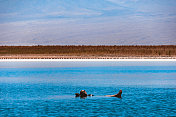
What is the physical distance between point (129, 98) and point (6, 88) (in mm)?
8694

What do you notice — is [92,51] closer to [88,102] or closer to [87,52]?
[87,52]

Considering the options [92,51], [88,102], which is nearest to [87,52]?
[92,51]

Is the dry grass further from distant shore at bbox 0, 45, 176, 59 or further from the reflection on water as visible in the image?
the reflection on water

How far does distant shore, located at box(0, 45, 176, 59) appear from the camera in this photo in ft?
276

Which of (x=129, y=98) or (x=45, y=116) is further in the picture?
(x=129, y=98)

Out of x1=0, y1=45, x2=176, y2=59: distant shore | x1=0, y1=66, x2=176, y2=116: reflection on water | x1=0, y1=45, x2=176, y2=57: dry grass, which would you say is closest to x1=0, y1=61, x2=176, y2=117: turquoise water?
x1=0, y1=66, x2=176, y2=116: reflection on water

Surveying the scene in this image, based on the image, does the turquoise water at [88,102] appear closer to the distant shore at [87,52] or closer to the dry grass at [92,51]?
the distant shore at [87,52]

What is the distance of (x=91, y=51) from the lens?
92.3m

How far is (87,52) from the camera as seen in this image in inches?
3588

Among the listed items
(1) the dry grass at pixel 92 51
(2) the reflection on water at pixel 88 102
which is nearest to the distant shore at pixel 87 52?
(1) the dry grass at pixel 92 51

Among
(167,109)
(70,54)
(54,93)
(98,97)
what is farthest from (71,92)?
(70,54)

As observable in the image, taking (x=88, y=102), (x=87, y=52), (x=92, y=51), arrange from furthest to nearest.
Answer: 1. (x=92, y=51)
2. (x=87, y=52)
3. (x=88, y=102)

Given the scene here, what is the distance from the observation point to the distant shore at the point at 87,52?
276 feet

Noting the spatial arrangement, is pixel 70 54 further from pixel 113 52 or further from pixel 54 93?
pixel 54 93
